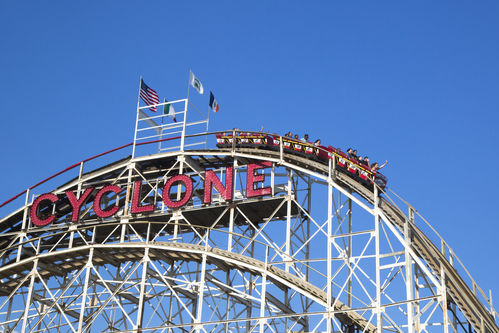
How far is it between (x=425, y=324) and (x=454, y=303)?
1.58m

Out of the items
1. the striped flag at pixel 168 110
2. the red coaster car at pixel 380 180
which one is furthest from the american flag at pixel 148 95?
the red coaster car at pixel 380 180

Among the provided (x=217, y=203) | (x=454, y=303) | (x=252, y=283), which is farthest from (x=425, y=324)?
(x=217, y=203)

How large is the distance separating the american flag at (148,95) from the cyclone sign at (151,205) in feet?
21.7

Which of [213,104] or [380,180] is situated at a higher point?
[213,104]

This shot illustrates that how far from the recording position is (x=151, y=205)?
1635 inches

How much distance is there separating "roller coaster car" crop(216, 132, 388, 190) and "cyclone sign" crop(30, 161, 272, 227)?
128 cm

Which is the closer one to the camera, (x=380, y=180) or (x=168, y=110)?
(x=380, y=180)

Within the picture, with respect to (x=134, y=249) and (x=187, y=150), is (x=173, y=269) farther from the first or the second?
(x=187, y=150)

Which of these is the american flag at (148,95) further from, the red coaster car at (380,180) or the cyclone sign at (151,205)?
the red coaster car at (380,180)

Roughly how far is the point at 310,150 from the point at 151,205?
380 inches

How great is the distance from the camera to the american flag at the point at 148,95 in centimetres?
4695

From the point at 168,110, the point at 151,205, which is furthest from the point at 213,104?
the point at 151,205

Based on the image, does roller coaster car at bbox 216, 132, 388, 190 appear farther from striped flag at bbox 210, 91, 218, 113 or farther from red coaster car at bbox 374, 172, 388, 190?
striped flag at bbox 210, 91, 218, 113

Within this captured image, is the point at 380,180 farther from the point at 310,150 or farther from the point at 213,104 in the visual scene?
the point at 213,104
